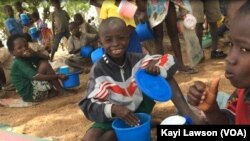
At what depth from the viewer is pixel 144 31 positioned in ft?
11.7

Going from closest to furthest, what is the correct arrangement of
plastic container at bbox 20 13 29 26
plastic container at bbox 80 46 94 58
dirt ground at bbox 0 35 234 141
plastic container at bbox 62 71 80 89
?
1. dirt ground at bbox 0 35 234 141
2. plastic container at bbox 62 71 80 89
3. plastic container at bbox 80 46 94 58
4. plastic container at bbox 20 13 29 26

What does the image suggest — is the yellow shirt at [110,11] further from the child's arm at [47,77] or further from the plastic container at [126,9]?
the child's arm at [47,77]

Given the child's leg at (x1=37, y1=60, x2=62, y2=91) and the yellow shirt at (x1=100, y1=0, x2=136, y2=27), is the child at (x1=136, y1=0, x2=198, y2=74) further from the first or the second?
the child's leg at (x1=37, y1=60, x2=62, y2=91)

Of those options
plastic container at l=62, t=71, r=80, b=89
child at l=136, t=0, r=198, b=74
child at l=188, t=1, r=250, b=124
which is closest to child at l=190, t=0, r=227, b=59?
child at l=136, t=0, r=198, b=74

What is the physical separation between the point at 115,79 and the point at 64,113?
105 cm

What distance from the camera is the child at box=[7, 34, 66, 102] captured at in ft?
11.7

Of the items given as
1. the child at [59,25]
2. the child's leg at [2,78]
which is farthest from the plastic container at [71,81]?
the child at [59,25]

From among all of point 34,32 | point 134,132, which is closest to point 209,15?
point 134,132

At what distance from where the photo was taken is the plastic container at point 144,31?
3.49 m

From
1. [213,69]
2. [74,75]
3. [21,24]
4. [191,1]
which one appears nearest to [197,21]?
[191,1]

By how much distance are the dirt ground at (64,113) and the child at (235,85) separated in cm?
124

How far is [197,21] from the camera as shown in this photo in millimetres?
3924

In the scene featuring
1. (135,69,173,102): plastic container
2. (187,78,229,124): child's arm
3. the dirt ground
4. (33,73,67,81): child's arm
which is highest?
(187,78,229,124): child's arm

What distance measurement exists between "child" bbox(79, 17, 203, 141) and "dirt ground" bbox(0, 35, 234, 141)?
45cm
